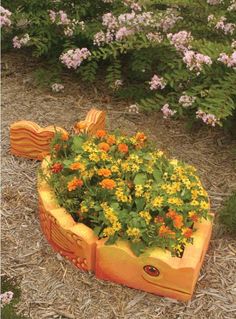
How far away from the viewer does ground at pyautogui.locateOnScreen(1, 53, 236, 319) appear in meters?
3.10

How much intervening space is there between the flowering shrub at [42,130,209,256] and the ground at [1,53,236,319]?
317mm

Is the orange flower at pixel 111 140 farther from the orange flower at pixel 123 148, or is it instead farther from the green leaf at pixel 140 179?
the green leaf at pixel 140 179

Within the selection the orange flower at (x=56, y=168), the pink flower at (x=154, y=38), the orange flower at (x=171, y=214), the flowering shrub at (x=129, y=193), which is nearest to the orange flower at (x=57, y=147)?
the flowering shrub at (x=129, y=193)

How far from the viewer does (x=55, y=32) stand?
4.86m

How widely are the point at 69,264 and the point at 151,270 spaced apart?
0.53 meters

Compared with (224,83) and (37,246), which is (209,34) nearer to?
(224,83)

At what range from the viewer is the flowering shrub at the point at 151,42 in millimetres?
3875

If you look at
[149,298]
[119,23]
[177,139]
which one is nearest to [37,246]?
[149,298]

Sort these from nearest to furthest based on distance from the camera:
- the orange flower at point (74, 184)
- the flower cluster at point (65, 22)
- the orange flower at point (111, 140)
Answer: the orange flower at point (74, 184), the orange flower at point (111, 140), the flower cluster at point (65, 22)

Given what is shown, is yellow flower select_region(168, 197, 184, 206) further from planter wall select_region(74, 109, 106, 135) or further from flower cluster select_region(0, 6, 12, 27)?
flower cluster select_region(0, 6, 12, 27)

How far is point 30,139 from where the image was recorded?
13.1ft

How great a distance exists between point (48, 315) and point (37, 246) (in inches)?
19.8

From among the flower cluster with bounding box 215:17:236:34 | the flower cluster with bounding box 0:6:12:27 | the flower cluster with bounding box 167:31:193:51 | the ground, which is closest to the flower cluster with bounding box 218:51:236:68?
the flower cluster with bounding box 167:31:193:51

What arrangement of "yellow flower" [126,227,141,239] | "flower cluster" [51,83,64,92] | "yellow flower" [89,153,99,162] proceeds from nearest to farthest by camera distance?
"yellow flower" [126,227,141,239], "yellow flower" [89,153,99,162], "flower cluster" [51,83,64,92]
